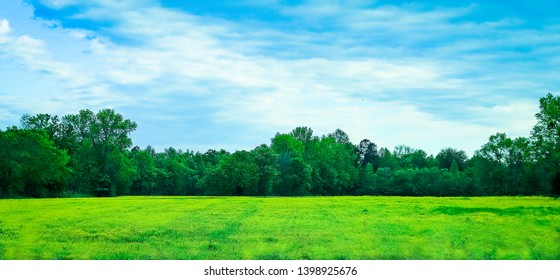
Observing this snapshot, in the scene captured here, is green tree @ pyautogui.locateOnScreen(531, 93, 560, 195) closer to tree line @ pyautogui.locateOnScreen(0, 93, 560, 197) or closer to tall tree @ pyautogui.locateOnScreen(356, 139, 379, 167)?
tree line @ pyautogui.locateOnScreen(0, 93, 560, 197)

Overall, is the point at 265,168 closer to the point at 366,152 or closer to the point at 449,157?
the point at 449,157

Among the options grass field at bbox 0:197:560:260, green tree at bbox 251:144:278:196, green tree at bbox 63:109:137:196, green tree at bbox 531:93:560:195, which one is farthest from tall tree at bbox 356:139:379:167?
grass field at bbox 0:197:560:260

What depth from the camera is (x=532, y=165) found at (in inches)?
2493

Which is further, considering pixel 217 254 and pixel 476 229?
pixel 476 229

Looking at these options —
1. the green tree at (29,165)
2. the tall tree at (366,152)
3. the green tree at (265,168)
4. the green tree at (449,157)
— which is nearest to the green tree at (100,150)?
the green tree at (29,165)

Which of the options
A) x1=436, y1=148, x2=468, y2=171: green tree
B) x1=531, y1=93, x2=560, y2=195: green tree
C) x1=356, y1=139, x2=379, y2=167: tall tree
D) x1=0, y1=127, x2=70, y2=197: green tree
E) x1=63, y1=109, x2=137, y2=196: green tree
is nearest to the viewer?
x1=531, y1=93, x2=560, y2=195: green tree

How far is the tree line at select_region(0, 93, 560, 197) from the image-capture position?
66.1 meters

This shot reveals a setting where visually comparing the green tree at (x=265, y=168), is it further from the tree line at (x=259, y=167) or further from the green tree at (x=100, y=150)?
the green tree at (x=100, y=150)

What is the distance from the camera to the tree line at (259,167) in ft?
217
